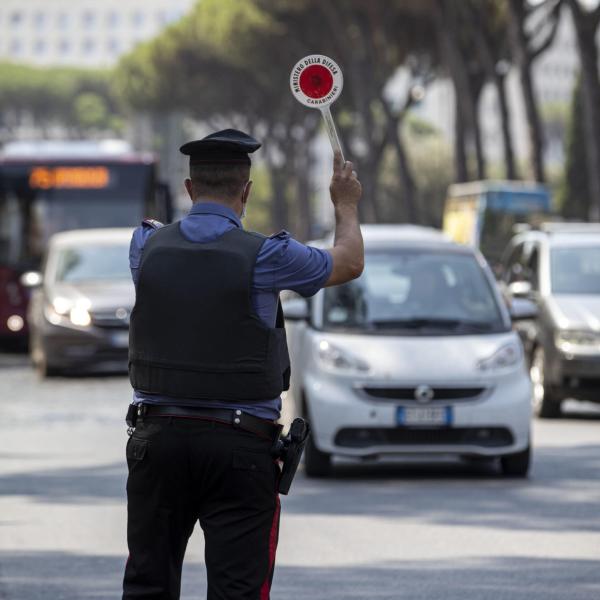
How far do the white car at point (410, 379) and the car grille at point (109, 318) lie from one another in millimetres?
8580

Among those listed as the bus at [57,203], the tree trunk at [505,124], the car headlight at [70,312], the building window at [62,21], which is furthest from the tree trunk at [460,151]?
the building window at [62,21]

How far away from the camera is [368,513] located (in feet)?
31.9

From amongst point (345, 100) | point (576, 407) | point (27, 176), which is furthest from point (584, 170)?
point (576, 407)

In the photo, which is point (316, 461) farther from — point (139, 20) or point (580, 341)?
point (139, 20)

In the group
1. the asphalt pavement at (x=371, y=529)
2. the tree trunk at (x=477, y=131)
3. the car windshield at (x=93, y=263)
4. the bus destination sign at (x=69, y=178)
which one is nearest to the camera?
the asphalt pavement at (x=371, y=529)

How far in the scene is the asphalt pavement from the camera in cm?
752

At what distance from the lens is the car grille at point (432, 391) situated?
440 inches

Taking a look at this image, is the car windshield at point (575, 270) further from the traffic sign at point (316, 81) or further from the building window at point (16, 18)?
the building window at point (16, 18)

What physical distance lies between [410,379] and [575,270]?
209 inches

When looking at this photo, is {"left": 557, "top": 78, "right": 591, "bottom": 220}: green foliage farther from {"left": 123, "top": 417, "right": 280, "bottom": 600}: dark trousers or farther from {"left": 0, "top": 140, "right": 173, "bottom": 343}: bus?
{"left": 123, "top": 417, "right": 280, "bottom": 600}: dark trousers

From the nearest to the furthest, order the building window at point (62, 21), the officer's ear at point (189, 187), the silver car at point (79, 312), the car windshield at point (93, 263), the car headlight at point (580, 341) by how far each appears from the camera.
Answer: the officer's ear at point (189, 187) → the car headlight at point (580, 341) → the silver car at point (79, 312) → the car windshield at point (93, 263) → the building window at point (62, 21)

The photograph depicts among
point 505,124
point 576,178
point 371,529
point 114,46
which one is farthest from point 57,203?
point 114,46

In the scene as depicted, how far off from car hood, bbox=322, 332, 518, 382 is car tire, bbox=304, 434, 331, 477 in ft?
1.83

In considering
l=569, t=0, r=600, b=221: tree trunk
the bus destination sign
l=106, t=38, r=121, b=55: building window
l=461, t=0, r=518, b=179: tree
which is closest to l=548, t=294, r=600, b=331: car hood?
the bus destination sign
